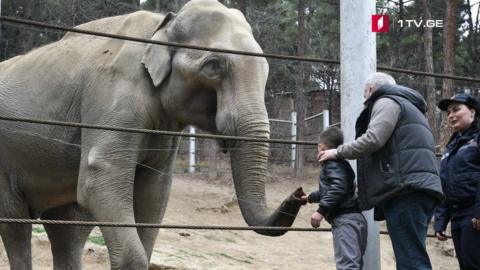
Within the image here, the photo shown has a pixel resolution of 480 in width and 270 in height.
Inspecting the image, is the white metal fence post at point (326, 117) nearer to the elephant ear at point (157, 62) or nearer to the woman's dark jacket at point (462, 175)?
the elephant ear at point (157, 62)

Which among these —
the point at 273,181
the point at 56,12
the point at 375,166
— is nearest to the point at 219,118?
the point at 375,166

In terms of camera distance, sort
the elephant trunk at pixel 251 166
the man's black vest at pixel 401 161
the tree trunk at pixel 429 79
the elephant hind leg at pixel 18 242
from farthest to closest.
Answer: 1. the tree trunk at pixel 429 79
2. the elephant hind leg at pixel 18 242
3. the elephant trunk at pixel 251 166
4. the man's black vest at pixel 401 161

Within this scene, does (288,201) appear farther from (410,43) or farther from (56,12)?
(410,43)

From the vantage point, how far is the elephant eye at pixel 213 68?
466cm

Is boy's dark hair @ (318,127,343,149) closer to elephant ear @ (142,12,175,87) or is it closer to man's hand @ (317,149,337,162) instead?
man's hand @ (317,149,337,162)

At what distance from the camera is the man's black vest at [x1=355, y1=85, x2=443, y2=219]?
3.43 m

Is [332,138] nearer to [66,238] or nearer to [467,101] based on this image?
[467,101]

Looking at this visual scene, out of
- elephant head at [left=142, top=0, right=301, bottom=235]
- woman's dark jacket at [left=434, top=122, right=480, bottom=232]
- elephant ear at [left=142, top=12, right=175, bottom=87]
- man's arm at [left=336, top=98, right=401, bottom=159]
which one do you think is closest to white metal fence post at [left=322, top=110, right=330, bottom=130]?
elephant head at [left=142, top=0, right=301, bottom=235]

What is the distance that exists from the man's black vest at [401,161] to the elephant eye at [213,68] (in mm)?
1245

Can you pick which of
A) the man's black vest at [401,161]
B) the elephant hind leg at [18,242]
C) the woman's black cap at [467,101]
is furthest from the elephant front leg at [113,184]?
the woman's black cap at [467,101]

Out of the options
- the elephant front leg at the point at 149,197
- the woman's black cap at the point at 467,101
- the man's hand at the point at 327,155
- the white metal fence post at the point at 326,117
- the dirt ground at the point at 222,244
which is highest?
the woman's black cap at the point at 467,101

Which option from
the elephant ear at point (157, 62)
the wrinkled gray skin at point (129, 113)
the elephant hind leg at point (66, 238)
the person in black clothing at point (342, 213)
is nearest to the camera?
the person in black clothing at point (342, 213)

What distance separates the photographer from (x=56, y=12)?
50.9 ft

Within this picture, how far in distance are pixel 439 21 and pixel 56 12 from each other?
892cm
